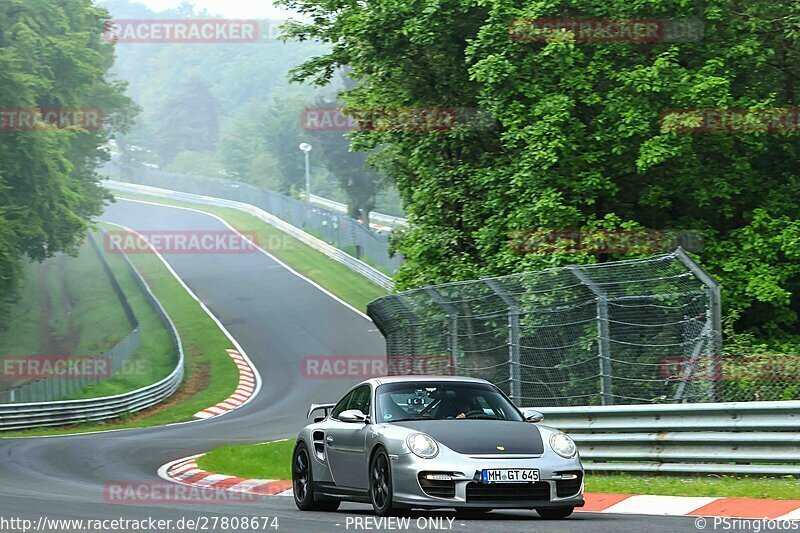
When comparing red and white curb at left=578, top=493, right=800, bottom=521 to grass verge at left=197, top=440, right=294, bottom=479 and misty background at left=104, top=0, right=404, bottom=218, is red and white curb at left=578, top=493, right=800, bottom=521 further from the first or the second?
misty background at left=104, top=0, right=404, bottom=218

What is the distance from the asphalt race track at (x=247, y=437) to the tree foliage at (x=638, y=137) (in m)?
8.06

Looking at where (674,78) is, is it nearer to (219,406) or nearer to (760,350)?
(760,350)

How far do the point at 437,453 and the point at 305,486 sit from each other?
260 centimetres

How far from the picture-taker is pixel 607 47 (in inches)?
821

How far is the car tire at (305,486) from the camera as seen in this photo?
11.7m

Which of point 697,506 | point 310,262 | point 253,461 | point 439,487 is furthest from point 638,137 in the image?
point 310,262

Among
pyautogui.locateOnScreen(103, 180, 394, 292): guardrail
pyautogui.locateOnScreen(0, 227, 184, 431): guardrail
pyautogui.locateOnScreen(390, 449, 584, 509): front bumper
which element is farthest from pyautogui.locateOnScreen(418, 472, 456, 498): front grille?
pyautogui.locateOnScreen(0, 227, 184, 431): guardrail

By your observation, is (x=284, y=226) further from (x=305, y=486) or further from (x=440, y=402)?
(x=440, y=402)

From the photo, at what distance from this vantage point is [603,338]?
1384cm

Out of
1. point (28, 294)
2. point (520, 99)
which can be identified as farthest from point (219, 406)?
Result: point (28, 294)

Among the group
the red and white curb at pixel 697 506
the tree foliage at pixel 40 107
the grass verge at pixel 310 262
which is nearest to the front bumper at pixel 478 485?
the red and white curb at pixel 697 506

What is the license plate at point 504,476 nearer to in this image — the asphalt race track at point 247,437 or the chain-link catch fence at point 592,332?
the asphalt race track at point 247,437

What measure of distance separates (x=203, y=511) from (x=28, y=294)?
59786mm

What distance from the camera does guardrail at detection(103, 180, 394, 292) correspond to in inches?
2448
